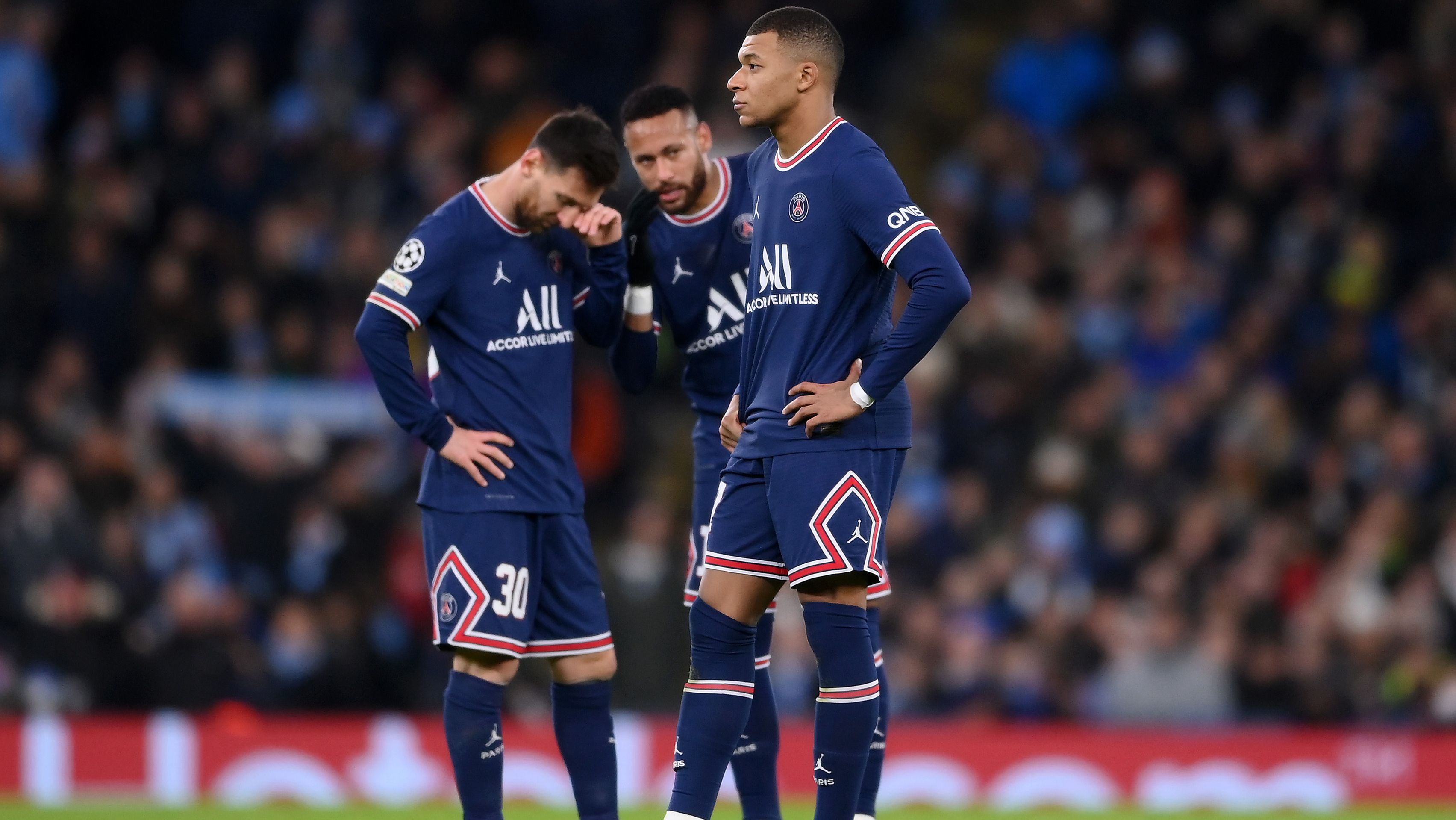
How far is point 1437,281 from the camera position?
14406mm

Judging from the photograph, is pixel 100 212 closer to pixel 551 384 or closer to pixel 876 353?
pixel 551 384

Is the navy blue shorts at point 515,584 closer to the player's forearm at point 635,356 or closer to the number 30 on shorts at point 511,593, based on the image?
the number 30 on shorts at point 511,593

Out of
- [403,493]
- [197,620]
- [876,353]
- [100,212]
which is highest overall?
[100,212]

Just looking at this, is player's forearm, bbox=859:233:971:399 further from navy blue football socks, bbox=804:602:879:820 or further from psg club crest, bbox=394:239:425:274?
psg club crest, bbox=394:239:425:274

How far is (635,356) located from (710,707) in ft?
5.85

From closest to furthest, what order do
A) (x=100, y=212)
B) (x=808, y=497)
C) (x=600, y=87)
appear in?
(x=808, y=497), (x=100, y=212), (x=600, y=87)

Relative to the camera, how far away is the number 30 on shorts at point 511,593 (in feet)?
21.9

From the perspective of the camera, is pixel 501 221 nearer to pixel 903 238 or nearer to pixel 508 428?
pixel 508 428

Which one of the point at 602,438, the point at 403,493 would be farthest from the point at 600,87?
the point at 403,493

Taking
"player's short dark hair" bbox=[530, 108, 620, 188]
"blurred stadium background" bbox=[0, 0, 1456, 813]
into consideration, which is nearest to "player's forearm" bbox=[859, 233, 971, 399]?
"player's short dark hair" bbox=[530, 108, 620, 188]

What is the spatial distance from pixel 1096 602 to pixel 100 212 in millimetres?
8474

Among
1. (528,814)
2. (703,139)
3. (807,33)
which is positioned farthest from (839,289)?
(528,814)

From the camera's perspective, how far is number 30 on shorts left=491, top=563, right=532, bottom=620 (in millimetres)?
6664

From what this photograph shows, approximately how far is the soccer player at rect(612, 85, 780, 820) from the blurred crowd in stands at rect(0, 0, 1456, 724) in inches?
229
